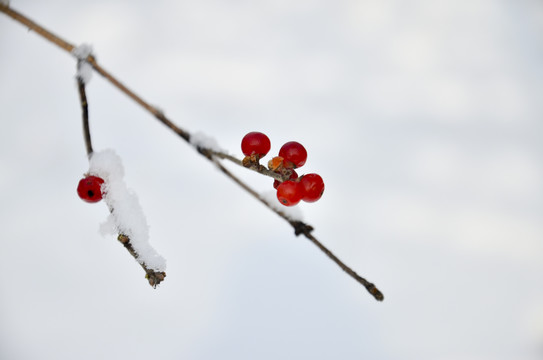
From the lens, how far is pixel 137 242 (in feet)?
8.66

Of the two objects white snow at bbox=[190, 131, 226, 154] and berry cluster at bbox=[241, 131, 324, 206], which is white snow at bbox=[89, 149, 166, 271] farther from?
white snow at bbox=[190, 131, 226, 154]

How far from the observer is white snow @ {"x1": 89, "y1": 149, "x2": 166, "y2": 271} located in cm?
263

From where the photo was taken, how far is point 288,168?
9.61 feet

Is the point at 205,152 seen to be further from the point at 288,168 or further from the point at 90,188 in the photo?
the point at 90,188

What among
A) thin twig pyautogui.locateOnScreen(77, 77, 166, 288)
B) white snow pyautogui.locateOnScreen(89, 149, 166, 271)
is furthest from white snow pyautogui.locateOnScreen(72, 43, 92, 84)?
white snow pyautogui.locateOnScreen(89, 149, 166, 271)

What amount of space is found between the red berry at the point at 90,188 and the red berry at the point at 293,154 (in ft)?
4.59

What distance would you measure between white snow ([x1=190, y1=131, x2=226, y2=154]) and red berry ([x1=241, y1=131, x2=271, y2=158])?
3.04 feet

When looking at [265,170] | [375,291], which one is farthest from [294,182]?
[375,291]

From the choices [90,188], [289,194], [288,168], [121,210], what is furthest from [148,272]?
[288,168]

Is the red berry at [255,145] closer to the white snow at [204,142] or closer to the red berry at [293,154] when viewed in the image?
the red berry at [293,154]

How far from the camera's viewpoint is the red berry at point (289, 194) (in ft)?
9.05

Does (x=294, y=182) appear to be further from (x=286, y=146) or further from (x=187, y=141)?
(x=187, y=141)

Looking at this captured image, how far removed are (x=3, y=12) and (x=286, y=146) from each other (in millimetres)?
1971

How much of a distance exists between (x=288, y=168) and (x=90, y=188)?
4.88 ft
